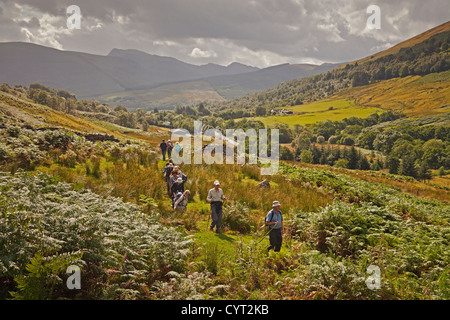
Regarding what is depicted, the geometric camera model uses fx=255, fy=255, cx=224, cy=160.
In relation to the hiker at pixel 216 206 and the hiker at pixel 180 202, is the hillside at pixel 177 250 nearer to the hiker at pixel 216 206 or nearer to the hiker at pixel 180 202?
the hiker at pixel 180 202

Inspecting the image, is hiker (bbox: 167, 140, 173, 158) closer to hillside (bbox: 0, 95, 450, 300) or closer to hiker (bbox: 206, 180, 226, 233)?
hillside (bbox: 0, 95, 450, 300)

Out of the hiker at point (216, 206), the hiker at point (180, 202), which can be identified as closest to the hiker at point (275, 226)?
the hiker at point (216, 206)

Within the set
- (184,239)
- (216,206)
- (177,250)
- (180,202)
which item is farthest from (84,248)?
(180,202)

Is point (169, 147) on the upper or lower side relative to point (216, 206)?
upper

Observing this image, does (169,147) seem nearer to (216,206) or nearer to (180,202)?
(180,202)

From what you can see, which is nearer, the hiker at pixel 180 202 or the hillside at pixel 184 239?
the hillside at pixel 184 239

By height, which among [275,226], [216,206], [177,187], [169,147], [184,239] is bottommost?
[184,239]

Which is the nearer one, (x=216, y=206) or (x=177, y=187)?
(x=216, y=206)

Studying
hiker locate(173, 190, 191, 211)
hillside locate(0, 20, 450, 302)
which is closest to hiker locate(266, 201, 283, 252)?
hillside locate(0, 20, 450, 302)

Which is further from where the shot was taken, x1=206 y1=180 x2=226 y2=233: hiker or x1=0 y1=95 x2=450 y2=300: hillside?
x1=206 y1=180 x2=226 y2=233: hiker

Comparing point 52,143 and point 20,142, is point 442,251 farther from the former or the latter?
point 52,143

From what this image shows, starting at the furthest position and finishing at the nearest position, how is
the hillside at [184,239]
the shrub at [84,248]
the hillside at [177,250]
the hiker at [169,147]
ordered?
the hiker at [169,147], the hillside at [184,239], the hillside at [177,250], the shrub at [84,248]
